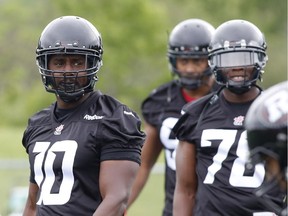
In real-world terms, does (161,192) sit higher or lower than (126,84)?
higher

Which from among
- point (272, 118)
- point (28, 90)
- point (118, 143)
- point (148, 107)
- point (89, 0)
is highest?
point (272, 118)

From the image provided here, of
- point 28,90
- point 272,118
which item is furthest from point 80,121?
point 28,90

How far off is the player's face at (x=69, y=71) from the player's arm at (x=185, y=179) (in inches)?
37.4

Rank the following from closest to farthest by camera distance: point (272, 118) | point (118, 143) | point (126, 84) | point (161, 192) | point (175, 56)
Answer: point (272, 118)
point (118, 143)
point (175, 56)
point (161, 192)
point (126, 84)

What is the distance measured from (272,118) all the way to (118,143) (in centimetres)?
183

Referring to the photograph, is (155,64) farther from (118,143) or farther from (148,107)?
(118,143)

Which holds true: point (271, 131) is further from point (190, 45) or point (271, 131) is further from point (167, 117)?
point (190, 45)

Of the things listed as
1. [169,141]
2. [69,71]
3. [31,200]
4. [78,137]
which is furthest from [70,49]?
[169,141]

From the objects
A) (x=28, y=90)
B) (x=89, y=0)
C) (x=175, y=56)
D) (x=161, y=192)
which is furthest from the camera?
(x=28, y=90)

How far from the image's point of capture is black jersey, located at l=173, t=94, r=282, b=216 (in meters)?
5.40

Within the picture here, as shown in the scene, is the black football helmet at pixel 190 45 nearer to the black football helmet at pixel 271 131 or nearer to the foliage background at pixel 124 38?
the black football helmet at pixel 271 131

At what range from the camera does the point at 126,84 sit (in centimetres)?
3606

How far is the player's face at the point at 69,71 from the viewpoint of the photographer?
5.11 meters

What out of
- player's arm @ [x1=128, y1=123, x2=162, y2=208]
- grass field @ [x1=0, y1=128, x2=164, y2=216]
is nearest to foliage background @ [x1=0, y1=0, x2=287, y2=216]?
grass field @ [x1=0, y1=128, x2=164, y2=216]
